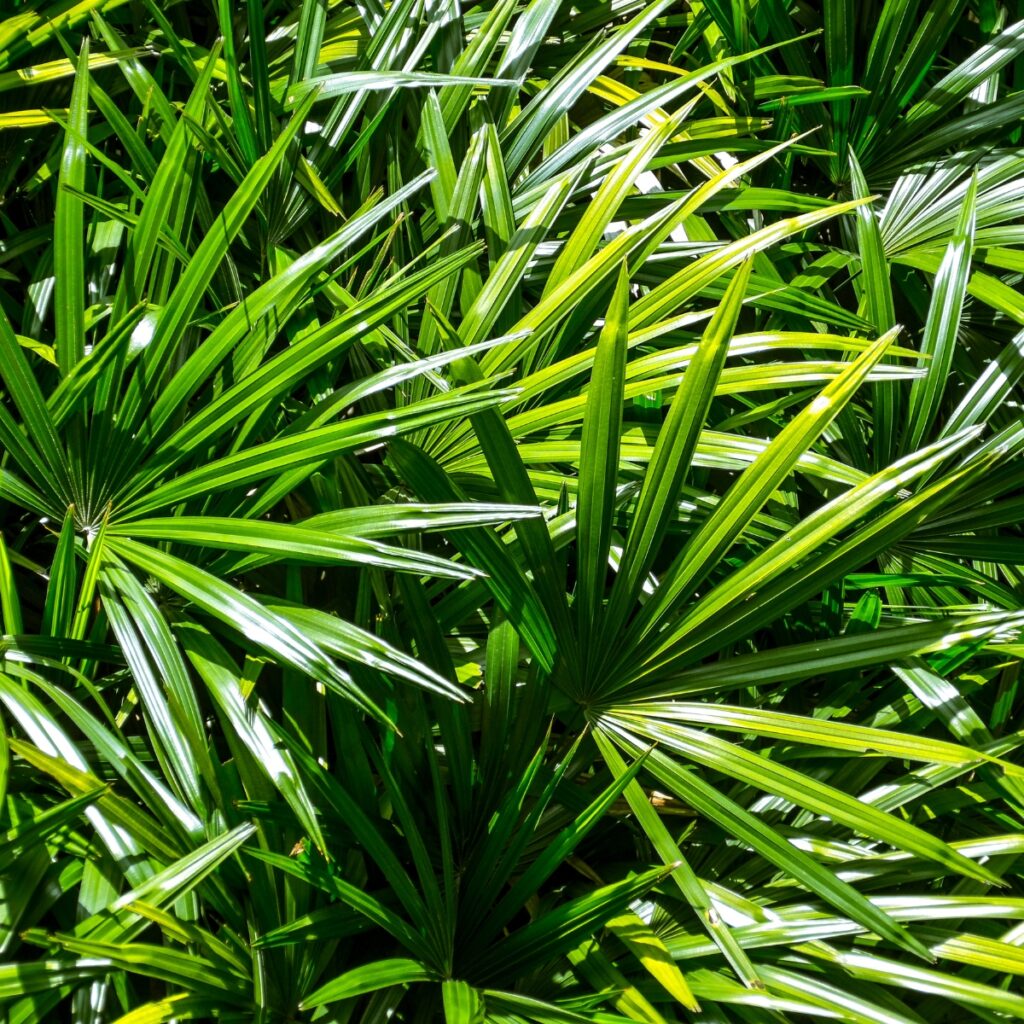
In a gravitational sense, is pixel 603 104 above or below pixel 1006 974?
above

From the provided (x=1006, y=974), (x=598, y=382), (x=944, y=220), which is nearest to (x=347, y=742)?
(x=598, y=382)

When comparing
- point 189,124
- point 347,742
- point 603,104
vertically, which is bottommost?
point 347,742

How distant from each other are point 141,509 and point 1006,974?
3.00 ft

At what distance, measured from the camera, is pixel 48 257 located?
115cm

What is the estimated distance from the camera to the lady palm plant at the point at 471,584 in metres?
0.80

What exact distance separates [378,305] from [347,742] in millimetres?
386

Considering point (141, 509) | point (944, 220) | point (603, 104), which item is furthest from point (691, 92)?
point (141, 509)

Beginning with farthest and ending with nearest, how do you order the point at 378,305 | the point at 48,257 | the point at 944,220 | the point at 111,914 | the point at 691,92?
the point at 691,92 < the point at 944,220 < the point at 48,257 < the point at 378,305 < the point at 111,914

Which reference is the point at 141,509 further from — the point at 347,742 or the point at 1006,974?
the point at 1006,974

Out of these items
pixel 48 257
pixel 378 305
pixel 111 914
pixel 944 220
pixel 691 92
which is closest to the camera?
pixel 111 914

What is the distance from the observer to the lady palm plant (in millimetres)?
802

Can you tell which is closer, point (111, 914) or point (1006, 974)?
point (111, 914)

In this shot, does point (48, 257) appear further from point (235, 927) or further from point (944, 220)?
point (944, 220)

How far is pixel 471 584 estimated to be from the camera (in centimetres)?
97
